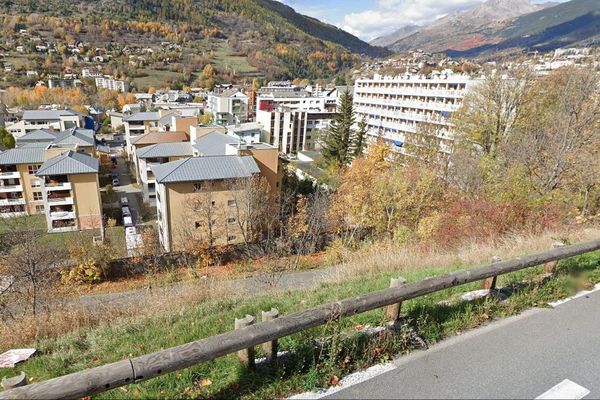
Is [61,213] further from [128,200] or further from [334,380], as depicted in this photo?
[334,380]

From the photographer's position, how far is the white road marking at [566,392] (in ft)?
11.2

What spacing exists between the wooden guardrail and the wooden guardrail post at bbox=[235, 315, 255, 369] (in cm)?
10

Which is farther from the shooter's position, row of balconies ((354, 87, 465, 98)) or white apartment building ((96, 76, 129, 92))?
white apartment building ((96, 76, 129, 92))

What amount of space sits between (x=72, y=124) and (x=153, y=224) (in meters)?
40.7

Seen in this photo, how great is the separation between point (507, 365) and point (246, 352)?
2914 mm

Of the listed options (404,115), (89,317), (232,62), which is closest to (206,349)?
(89,317)

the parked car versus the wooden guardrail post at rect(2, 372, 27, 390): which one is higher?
the wooden guardrail post at rect(2, 372, 27, 390)

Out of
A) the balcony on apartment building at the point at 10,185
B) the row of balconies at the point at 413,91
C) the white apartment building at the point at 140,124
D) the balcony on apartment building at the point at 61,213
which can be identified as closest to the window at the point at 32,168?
the balcony on apartment building at the point at 10,185

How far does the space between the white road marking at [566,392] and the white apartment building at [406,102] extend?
3533cm

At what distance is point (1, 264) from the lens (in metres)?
20.1

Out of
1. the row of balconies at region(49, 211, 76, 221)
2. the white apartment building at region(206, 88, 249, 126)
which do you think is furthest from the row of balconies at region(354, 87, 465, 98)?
the row of balconies at region(49, 211, 76, 221)

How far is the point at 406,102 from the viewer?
53.8 meters

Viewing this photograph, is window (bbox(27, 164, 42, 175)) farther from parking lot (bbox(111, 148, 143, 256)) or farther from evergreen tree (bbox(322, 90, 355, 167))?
evergreen tree (bbox(322, 90, 355, 167))

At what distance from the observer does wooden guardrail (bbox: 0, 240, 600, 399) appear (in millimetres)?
2674
